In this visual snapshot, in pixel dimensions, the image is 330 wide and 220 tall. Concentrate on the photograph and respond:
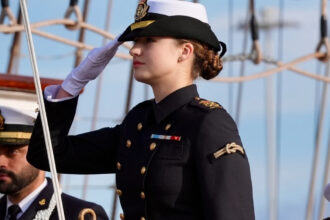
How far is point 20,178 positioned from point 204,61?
1.34 metres

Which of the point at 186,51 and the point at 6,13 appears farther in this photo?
the point at 6,13

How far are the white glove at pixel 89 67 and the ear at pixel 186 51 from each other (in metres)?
0.22

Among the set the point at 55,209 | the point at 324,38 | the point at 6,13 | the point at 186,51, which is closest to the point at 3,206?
the point at 55,209

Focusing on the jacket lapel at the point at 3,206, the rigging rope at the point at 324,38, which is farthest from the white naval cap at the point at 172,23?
the rigging rope at the point at 324,38

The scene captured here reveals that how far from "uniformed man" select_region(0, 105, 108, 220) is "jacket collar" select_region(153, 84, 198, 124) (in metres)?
1.14

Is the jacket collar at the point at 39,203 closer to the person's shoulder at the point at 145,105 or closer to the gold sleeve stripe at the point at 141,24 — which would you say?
the person's shoulder at the point at 145,105

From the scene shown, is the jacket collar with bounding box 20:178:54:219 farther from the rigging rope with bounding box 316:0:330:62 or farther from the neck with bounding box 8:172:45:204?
the rigging rope with bounding box 316:0:330:62

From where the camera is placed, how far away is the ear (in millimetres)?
3164

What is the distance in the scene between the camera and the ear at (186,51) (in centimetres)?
316

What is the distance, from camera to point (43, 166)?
338cm

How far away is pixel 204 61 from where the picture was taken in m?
3.22

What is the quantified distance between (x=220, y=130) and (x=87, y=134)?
1.60 feet

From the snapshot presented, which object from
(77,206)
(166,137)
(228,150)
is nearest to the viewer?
(228,150)

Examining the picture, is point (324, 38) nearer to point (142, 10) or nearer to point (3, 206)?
point (3, 206)
